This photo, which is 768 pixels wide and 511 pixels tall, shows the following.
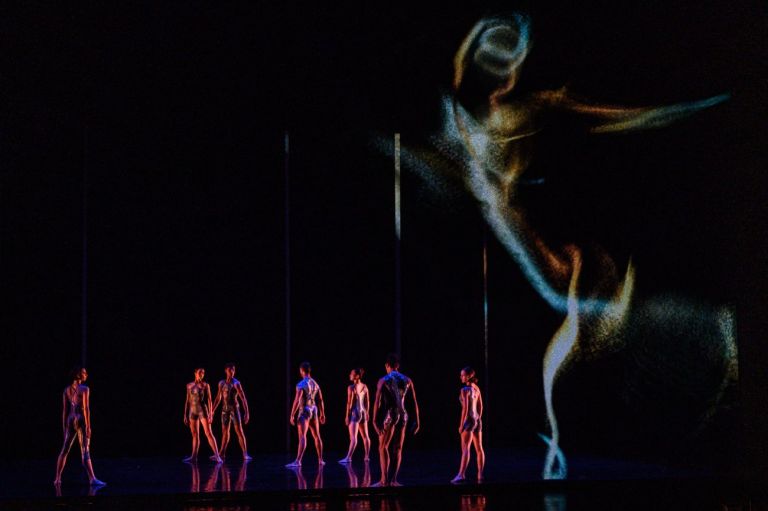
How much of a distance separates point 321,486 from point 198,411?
3555 millimetres

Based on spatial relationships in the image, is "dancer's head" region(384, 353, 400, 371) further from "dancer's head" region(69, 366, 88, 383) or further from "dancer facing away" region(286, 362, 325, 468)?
"dancer's head" region(69, 366, 88, 383)

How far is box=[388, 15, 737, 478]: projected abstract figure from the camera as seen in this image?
13.9 metres

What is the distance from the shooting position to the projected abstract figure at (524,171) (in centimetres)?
1388

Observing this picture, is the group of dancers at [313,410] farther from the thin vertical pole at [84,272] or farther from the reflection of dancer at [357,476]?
the thin vertical pole at [84,272]

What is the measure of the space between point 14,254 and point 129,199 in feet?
5.90

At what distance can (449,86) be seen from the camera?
15.1 metres

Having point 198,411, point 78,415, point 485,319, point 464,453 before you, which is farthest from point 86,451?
point 485,319

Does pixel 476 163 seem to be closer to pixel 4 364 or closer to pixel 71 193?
pixel 71 193

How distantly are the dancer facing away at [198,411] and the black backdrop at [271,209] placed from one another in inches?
36.6

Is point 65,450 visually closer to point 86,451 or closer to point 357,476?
point 86,451

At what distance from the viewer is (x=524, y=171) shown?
15.6 metres

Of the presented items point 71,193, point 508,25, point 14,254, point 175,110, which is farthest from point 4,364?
point 508,25

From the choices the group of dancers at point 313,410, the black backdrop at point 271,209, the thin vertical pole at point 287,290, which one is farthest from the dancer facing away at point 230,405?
the thin vertical pole at point 287,290

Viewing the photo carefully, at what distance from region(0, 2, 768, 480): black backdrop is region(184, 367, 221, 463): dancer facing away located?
93 centimetres
